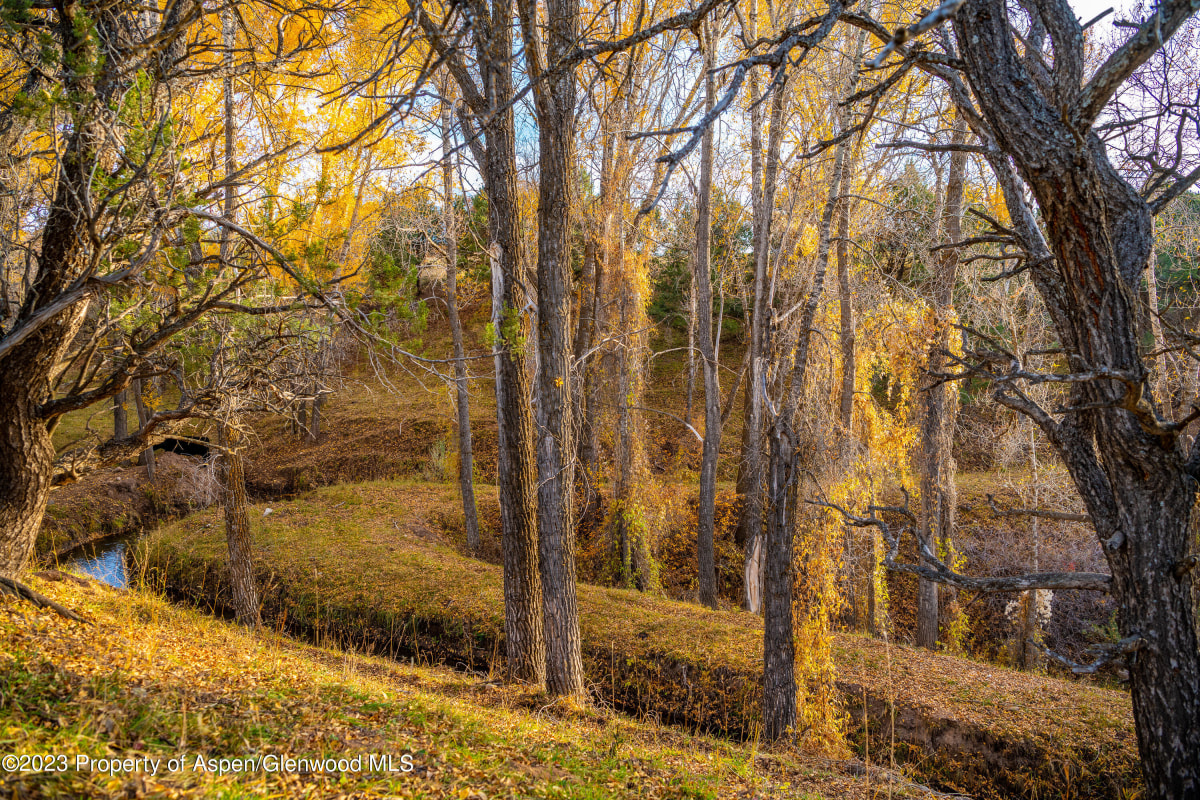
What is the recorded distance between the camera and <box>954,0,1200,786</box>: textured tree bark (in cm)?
282

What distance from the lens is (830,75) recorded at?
716 centimetres

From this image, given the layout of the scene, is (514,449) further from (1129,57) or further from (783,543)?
(1129,57)

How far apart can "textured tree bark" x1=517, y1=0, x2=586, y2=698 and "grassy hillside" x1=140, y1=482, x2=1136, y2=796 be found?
1.96 m

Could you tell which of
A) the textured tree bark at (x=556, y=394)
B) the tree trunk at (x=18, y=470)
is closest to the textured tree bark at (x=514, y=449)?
the textured tree bark at (x=556, y=394)

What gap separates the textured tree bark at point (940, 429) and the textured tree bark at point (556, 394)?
5.26m

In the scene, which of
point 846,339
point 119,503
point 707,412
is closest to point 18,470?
point 707,412

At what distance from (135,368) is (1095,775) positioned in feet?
29.2

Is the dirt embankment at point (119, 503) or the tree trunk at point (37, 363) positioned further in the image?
the dirt embankment at point (119, 503)

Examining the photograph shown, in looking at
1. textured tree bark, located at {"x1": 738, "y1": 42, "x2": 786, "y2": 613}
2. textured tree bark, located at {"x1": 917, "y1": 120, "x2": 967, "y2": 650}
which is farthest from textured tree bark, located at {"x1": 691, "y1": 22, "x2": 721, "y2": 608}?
textured tree bark, located at {"x1": 917, "y1": 120, "x2": 967, "y2": 650}

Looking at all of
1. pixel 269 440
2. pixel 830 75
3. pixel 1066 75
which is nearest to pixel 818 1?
pixel 830 75

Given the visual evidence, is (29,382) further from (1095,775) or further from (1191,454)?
(1095,775)

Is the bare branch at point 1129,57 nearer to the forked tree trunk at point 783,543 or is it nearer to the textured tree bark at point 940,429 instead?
the forked tree trunk at point 783,543

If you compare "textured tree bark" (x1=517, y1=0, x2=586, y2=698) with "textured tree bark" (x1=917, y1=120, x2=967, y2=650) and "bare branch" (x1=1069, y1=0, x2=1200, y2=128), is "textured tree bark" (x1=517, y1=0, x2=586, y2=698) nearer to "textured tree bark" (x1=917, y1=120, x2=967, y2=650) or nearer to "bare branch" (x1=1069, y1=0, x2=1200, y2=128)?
"bare branch" (x1=1069, y1=0, x2=1200, y2=128)

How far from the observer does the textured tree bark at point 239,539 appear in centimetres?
817
